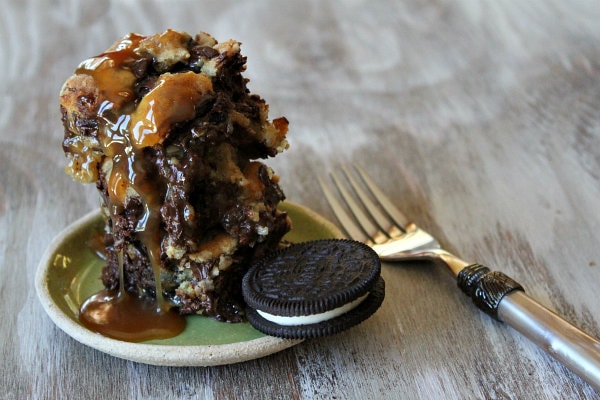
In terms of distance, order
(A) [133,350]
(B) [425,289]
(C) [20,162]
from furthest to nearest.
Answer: (C) [20,162] < (B) [425,289] < (A) [133,350]

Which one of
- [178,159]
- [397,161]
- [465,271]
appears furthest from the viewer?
[397,161]

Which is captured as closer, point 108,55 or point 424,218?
point 108,55

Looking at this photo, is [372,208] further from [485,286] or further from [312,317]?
[312,317]

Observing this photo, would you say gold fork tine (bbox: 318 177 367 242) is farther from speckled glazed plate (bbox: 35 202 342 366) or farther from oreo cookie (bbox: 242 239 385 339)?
oreo cookie (bbox: 242 239 385 339)

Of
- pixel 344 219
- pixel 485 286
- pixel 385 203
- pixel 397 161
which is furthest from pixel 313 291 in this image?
pixel 397 161

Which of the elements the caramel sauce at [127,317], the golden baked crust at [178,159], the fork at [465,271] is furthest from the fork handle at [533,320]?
the caramel sauce at [127,317]

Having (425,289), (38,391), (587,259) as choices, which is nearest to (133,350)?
(38,391)

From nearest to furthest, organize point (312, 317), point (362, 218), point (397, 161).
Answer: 1. point (312, 317)
2. point (362, 218)
3. point (397, 161)

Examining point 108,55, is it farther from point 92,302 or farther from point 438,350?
point 438,350

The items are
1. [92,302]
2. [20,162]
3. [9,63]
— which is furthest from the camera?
[9,63]
